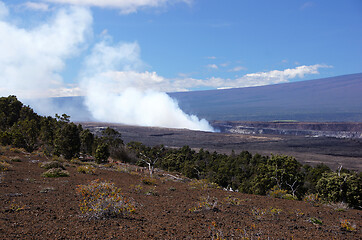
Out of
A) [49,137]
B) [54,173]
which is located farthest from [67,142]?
[54,173]

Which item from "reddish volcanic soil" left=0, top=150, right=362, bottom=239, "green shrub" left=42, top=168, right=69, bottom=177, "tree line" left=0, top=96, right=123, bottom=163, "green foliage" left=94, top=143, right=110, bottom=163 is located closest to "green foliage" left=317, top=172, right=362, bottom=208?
"reddish volcanic soil" left=0, top=150, right=362, bottom=239

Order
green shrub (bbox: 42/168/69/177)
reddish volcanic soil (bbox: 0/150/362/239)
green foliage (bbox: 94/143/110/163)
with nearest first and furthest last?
reddish volcanic soil (bbox: 0/150/362/239), green shrub (bbox: 42/168/69/177), green foliage (bbox: 94/143/110/163)

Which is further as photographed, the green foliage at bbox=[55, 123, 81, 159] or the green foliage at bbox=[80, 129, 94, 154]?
the green foliage at bbox=[80, 129, 94, 154]

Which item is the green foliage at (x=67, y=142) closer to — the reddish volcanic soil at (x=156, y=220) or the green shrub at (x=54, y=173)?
the green shrub at (x=54, y=173)

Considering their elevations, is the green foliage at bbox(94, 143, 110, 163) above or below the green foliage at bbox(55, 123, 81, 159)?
below

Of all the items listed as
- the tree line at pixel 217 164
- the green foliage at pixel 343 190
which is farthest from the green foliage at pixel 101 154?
the green foliage at pixel 343 190

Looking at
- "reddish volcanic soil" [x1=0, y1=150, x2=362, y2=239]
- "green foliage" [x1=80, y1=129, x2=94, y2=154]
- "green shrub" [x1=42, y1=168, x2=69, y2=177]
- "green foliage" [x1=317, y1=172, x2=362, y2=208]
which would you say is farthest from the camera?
"green foliage" [x1=80, y1=129, x2=94, y2=154]

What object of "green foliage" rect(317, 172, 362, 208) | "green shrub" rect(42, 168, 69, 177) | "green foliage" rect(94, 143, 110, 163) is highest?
"green shrub" rect(42, 168, 69, 177)

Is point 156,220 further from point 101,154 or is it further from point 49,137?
point 49,137

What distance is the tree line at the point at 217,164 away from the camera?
14216mm

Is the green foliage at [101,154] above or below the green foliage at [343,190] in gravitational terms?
above

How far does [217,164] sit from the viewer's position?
29422 mm

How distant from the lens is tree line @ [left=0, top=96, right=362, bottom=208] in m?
14.2

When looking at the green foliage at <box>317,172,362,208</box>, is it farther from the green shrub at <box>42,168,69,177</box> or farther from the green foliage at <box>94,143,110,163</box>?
the green foliage at <box>94,143,110,163</box>
